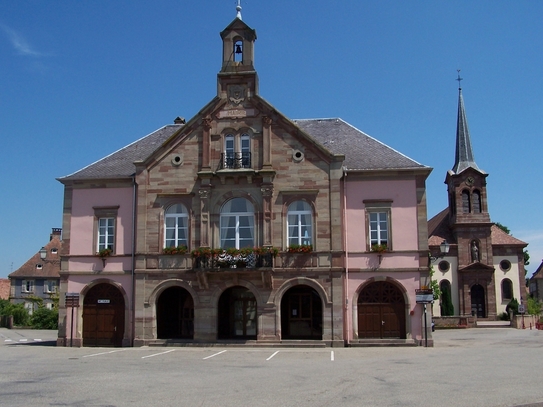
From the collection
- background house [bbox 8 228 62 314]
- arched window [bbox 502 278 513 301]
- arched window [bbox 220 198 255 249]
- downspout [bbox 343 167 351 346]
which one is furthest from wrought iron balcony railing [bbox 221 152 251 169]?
background house [bbox 8 228 62 314]

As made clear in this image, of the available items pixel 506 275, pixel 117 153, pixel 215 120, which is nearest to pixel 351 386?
pixel 215 120

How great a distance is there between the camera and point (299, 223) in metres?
31.0

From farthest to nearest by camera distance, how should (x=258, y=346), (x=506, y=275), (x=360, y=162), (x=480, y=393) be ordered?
1. (x=506, y=275)
2. (x=360, y=162)
3. (x=258, y=346)
4. (x=480, y=393)

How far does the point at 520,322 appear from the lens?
175 feet

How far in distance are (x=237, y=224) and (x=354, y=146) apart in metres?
7.35

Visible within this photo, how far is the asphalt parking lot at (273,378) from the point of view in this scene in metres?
13.6

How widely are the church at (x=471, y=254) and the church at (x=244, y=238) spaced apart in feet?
111

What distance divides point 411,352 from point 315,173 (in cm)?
943

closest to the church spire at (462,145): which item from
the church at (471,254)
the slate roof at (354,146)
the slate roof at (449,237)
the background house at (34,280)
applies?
the church at (471,254)

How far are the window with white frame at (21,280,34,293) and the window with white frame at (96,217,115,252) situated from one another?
2035 inches

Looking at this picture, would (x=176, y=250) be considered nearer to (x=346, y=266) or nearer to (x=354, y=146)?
(x=346, y=266)

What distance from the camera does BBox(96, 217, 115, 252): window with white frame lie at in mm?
32438

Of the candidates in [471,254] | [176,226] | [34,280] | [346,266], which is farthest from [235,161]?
[34,280]

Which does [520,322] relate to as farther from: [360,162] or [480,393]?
[480,393]
